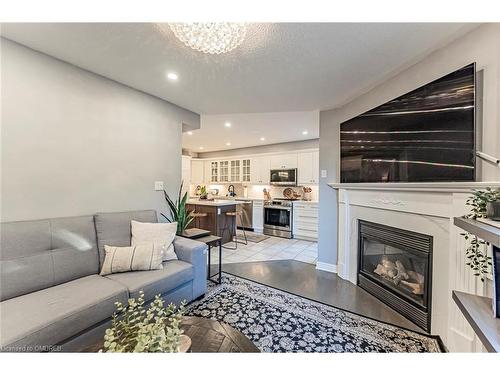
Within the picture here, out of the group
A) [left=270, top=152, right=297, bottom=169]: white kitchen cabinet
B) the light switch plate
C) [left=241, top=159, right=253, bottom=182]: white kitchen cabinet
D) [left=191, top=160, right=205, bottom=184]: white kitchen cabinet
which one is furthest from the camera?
[left=191, top=160, right=205, bottom=184]: white kitchen cabinet

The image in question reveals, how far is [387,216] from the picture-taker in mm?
2213

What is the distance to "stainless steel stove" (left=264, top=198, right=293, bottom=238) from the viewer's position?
5.20m

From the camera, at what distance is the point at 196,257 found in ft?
7.13

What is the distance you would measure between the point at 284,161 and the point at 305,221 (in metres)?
1.73

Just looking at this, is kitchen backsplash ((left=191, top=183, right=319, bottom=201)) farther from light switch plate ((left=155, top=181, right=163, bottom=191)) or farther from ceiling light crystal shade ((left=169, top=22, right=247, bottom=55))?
ceiling light crystal shade ((left=169, top=22, right=247, bottom=55))

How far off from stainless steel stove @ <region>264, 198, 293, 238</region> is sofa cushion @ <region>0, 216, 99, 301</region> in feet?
13.4

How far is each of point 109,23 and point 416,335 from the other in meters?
3.40

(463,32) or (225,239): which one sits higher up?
(463,32)

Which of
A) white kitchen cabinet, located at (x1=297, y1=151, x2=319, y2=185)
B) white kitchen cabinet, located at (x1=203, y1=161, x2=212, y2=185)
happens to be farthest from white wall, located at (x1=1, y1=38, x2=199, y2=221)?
white kitchen cabinet, located at (x1=203, y1=161, x2=212, y2=185)

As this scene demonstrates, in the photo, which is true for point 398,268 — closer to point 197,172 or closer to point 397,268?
point 397,268

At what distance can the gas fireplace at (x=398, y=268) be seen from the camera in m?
1.86

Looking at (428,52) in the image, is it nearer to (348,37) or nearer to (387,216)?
(348,37)

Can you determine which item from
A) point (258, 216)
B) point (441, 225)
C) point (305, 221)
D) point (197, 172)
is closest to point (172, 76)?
point (441, 225)
